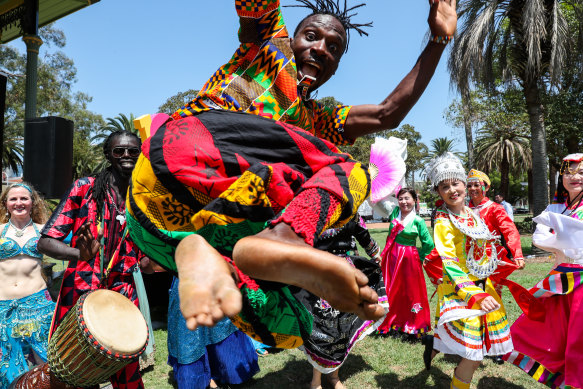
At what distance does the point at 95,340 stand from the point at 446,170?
3.19 m

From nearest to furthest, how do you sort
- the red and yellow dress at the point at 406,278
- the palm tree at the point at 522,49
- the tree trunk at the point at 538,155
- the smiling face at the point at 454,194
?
the smiling face at the point at 454,194 → the red and yellow dress at the point at 406,278 → the palm tree at the point at 522,49 → the tree trunk at the point at 538,155

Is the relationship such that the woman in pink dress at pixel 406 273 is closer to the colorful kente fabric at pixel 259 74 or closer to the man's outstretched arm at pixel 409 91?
the man's outstretched arm at pixel 409 91

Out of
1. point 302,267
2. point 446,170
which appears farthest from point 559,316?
point 302,267

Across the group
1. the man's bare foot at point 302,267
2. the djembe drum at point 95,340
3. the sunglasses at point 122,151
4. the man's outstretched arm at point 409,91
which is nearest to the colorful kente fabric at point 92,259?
the sunglasses at point 122,151

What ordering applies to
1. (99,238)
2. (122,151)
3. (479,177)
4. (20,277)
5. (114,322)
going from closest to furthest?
(114,322), (99,238), (122,151), (20,277), (479,177)

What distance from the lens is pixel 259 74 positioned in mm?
1838

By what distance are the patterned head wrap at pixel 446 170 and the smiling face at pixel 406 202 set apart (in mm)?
1971

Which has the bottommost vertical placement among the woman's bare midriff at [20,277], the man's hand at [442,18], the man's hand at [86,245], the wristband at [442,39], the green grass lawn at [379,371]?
the green grass lawn at [379,371]

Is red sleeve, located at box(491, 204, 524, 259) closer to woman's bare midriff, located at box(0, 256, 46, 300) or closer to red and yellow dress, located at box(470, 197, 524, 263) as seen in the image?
red and yellow dress, located at box(470, 197, 524, 263)

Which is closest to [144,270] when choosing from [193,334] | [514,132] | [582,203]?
[193,334]

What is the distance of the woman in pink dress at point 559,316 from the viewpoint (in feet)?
10.9

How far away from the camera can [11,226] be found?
14.3ft

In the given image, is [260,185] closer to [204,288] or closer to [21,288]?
[204,288]

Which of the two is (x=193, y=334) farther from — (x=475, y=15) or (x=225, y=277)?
(x=475, y=15)
